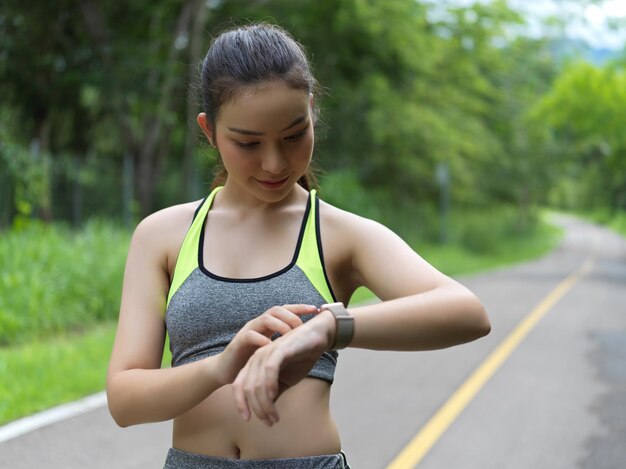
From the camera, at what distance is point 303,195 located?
181cm

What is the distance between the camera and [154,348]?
172 centimetres

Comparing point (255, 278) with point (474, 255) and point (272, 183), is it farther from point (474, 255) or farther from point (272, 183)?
point (474, 255)

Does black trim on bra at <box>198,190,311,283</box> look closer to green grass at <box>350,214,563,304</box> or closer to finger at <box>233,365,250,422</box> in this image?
finger at <box>233,365,250,422</box>

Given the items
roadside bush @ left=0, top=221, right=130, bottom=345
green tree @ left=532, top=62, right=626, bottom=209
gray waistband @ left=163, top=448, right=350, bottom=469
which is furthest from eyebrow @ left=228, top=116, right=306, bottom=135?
green tree @ left=532, top=62, right=626, bottom=209

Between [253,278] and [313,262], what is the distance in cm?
11

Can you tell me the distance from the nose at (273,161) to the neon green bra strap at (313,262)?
14 cm

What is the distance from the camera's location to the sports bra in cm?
166

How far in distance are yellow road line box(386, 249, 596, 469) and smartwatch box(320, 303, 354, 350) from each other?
4344 millimetres

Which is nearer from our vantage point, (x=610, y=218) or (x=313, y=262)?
(x=313, y=262)

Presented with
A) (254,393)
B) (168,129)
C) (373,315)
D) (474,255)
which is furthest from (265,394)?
(474,255)

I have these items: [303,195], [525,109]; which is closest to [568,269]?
[525,109]

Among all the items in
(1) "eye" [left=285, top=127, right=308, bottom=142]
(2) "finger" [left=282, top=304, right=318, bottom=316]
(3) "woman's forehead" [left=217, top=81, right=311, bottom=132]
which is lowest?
(2) "finger" [left=282, top=304, right=318, bottom=316]

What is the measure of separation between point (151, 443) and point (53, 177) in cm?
1140

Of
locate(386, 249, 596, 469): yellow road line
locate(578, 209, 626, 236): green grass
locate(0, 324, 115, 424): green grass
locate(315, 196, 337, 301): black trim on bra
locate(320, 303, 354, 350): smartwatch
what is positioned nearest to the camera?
locate(320, 303, 354, 350): smartwatch
